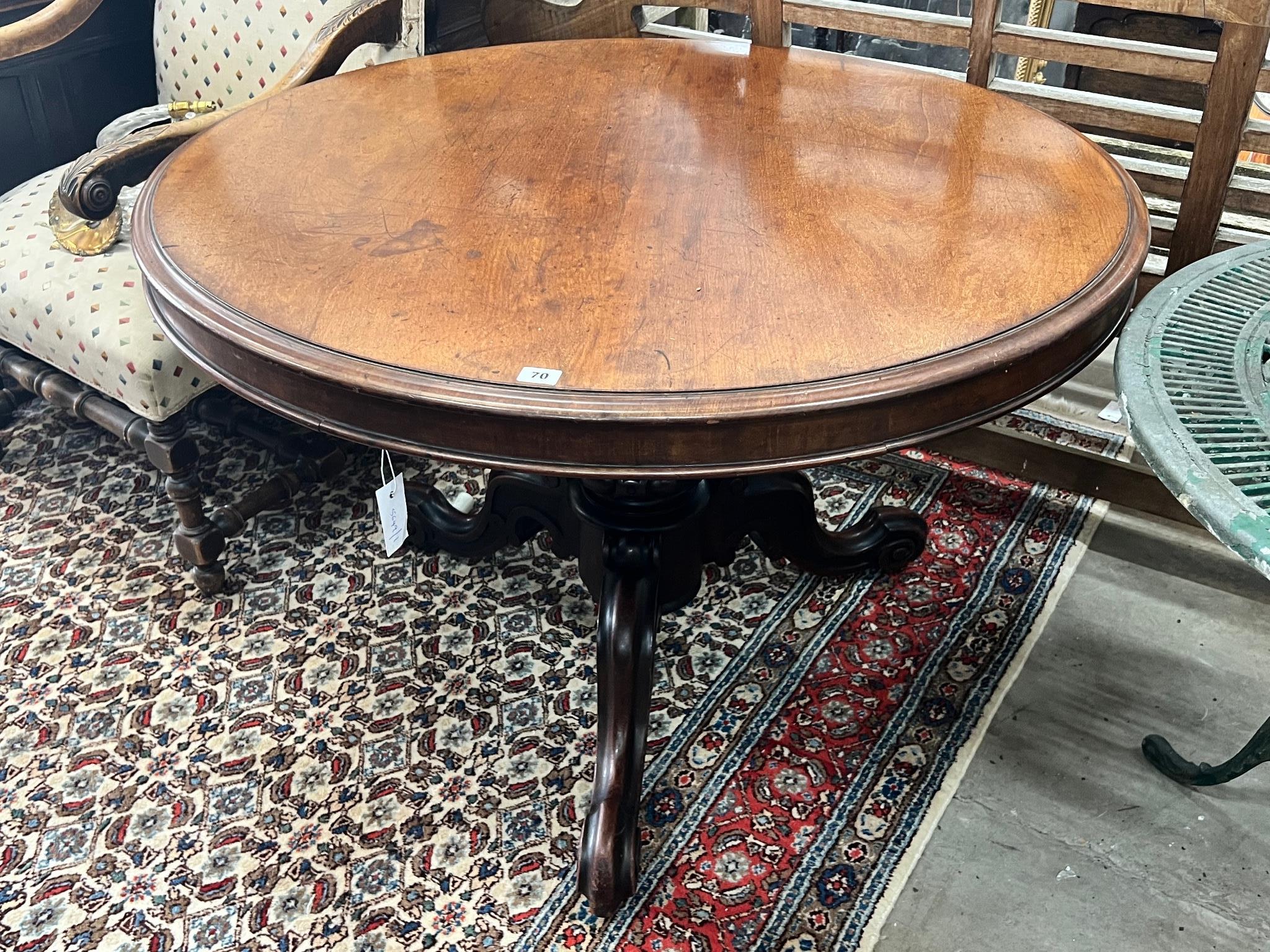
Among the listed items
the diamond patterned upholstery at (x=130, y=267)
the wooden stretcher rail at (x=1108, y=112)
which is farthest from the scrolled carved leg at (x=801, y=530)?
the diamond patterned upholstery at (x=130, y=267)

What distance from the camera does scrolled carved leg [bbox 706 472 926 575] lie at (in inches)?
61.5

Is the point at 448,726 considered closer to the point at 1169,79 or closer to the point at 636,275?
the point at 636,275

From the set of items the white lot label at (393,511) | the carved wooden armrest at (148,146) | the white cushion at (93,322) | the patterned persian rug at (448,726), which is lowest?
the patterned persian rug at (448,726)

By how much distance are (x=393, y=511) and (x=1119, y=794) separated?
1.03 meters

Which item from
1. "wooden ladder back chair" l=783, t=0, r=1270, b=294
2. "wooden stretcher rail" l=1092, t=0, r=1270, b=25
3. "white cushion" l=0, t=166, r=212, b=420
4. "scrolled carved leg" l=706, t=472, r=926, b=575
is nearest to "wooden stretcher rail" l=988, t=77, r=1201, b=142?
"wooden ladder back chair" l=783, t=0, r=1270, b=294

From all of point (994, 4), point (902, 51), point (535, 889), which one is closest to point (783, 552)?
point (535, 889)

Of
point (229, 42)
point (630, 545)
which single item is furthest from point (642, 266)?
point (229, 42)

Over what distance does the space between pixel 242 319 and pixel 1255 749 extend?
1.21 m

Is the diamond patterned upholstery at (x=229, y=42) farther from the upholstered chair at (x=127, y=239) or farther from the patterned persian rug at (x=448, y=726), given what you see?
the patterned persian rug at (x=448, y=726)

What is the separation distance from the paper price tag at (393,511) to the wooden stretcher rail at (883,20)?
985 millimetres

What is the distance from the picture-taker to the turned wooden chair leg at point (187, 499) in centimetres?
163

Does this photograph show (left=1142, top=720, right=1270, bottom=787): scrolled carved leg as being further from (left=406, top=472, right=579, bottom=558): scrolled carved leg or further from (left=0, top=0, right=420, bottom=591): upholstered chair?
(left=0, top=0, right=420, bottom=591): upholstered chair

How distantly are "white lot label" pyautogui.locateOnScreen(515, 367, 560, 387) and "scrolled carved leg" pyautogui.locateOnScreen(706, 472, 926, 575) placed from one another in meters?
0.71

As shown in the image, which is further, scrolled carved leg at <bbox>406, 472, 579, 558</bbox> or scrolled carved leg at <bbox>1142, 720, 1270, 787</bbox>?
scrolled carved leg at <bbox>406, 472, 579, 558</bbox>
